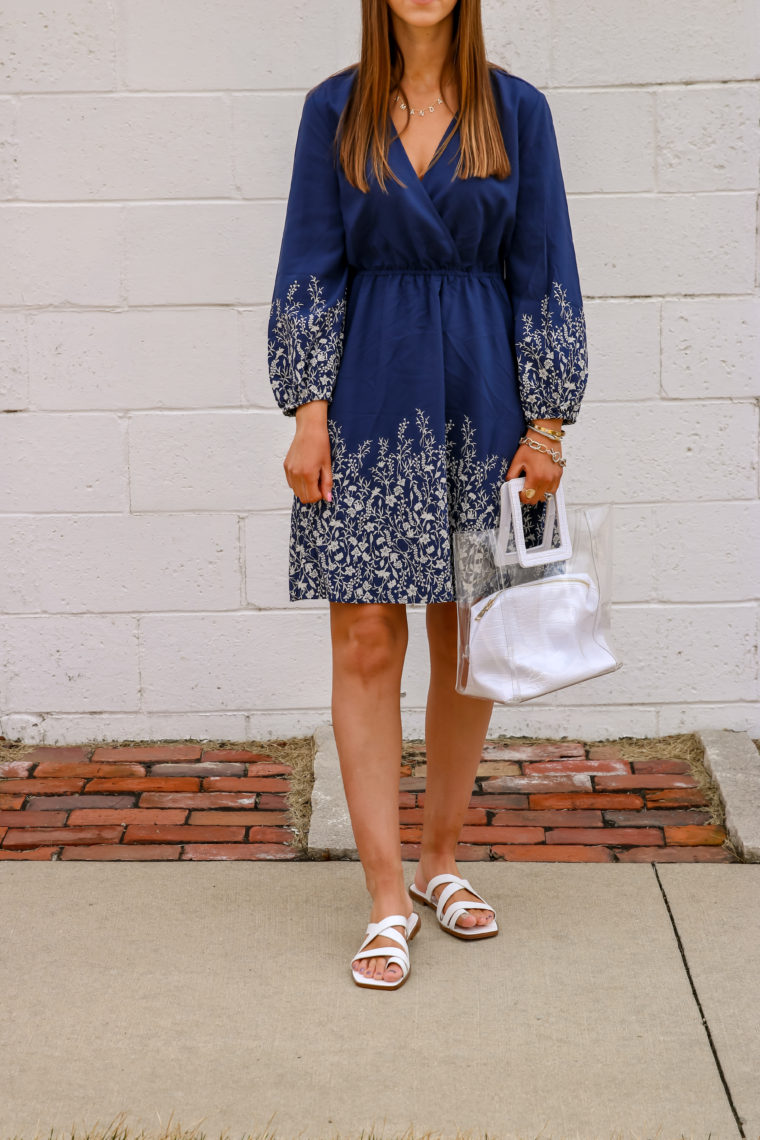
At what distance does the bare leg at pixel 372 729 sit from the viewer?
8.32 ft

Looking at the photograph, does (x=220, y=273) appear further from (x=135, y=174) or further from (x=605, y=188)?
(x=605, y=188)

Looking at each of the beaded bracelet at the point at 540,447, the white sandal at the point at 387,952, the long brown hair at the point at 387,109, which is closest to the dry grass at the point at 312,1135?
the white sandal at the point at 387,952

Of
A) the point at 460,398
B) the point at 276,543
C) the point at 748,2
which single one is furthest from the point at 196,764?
the point at 748,2

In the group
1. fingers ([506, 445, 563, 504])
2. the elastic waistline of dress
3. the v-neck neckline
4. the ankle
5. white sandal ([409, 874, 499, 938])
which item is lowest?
white sandal ([409, 874, 499, 938])

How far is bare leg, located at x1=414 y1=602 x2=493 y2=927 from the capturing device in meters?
2.65

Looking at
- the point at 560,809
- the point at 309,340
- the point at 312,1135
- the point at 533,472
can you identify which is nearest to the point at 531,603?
the point at 533,472

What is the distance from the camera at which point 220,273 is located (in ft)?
11.5

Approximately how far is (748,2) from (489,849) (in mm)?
2350

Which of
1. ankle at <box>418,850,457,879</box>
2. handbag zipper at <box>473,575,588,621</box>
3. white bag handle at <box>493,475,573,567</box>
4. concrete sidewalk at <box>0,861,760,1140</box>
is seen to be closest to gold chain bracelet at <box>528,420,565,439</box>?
white bag handle at <box>493,475,573,567</box>

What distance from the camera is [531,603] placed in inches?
92.7

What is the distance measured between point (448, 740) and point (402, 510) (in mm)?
550

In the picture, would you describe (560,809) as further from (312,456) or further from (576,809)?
(312,456)

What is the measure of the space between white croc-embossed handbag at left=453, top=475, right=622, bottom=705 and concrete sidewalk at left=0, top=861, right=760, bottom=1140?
61cm

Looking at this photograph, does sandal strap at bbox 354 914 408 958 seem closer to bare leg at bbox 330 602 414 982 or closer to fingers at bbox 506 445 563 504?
bare leg at bbox 330 602 414 982
